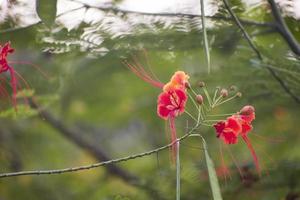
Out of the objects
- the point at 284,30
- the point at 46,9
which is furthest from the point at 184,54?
the point at 46,9

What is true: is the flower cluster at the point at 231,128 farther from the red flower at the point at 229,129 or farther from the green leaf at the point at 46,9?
the green leaf at the point at 46,9

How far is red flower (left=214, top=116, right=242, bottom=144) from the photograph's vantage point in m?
1.67

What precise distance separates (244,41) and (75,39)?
573 mm

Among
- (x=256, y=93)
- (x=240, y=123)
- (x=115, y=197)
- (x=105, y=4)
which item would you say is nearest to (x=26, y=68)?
(x=105, y=4)

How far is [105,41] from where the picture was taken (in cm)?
237

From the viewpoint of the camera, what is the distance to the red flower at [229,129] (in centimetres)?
167

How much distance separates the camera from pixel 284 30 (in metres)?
2.33

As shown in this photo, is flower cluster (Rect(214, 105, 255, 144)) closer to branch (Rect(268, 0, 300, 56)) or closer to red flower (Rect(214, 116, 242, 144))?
red flower (Rect(214, 116, 242, 144))

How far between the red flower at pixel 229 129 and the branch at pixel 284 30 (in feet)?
2.16

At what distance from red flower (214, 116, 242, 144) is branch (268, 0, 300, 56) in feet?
2.16

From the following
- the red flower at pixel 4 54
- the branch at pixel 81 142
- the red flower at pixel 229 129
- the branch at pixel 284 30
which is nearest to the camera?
the red flower at pixel 229 129

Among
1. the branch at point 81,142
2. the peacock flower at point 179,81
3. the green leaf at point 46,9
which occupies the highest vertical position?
the green leaf at point 46,9

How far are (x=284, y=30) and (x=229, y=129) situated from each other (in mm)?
761

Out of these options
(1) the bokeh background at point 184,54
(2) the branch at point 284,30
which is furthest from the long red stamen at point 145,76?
(2) the branch at point 284,30
